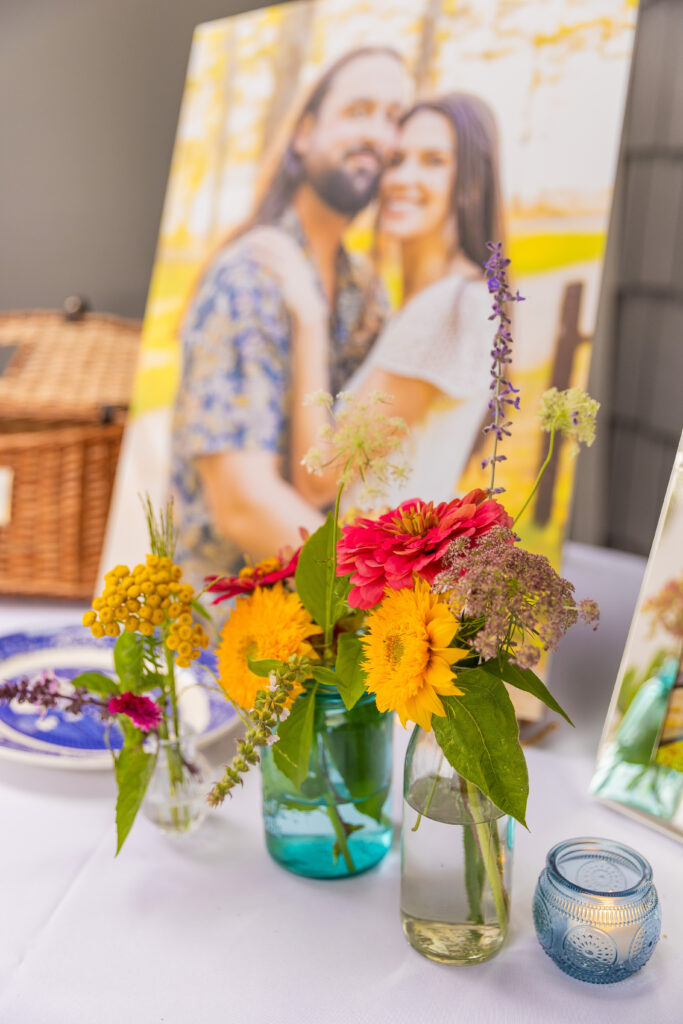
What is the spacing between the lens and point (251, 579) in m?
0.61

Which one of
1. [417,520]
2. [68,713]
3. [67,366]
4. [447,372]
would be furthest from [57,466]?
[417,520]

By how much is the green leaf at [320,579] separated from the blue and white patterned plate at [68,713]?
16cm

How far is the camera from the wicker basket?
1.12 metres

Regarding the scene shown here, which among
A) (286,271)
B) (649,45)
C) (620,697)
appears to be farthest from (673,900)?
(649,45)

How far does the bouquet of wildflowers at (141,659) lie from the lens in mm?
581

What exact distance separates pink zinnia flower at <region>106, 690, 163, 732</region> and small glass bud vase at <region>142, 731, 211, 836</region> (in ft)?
0.22

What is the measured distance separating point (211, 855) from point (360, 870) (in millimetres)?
115

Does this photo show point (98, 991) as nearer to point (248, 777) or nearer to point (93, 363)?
point (248, 777)

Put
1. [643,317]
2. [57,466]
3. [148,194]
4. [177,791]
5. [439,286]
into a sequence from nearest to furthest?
[177,791], [439,286], [57,466], [643,317], [148,194]

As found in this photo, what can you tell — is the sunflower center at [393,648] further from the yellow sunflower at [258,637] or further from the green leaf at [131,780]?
the green leaf at [131,780]

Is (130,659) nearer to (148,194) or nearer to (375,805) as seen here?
(375,805)

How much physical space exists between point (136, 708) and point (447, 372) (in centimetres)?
48

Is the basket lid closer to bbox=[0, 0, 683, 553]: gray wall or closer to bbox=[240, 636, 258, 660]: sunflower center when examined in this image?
bbox=[0, 0, 683, 553]: gray wall

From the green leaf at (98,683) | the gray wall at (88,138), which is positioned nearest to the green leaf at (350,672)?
the green leaf at (98,683)
